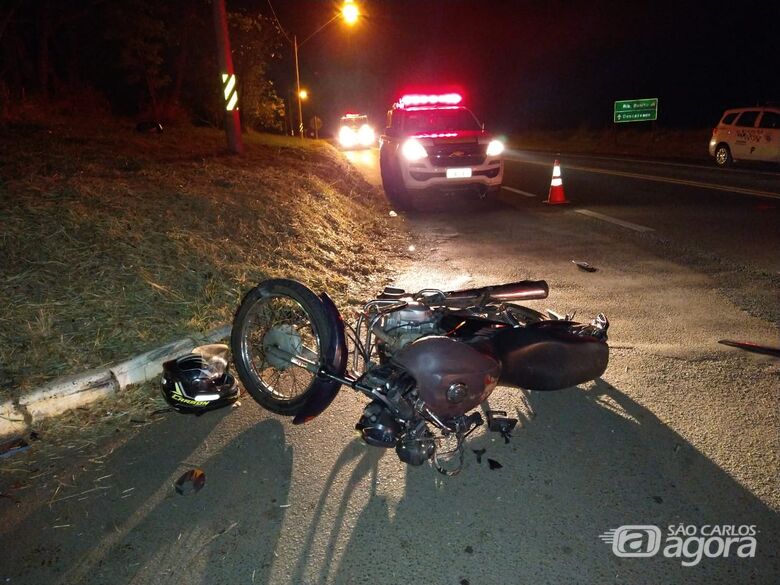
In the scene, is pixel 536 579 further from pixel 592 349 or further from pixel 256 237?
pixel 256 237

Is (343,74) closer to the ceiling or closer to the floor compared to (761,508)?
closer to the ceiling

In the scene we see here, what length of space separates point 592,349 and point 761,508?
1154 mm

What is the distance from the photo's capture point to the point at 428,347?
10.9 feet

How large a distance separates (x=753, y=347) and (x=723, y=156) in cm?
1842

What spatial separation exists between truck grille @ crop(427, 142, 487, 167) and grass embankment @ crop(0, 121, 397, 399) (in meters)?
2.10

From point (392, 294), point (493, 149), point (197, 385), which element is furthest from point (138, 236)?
point (493, 149)

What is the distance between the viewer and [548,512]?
3062 millimetres

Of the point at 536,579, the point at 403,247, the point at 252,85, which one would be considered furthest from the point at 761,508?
the point at 252,85

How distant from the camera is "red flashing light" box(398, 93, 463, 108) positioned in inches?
544

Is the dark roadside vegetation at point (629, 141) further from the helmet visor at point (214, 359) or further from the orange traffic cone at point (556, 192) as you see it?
the helmet visor at point (214, 359)

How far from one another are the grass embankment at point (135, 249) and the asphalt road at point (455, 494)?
1.17 metres

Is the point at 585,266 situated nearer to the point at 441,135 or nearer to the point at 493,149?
the point at 493,149

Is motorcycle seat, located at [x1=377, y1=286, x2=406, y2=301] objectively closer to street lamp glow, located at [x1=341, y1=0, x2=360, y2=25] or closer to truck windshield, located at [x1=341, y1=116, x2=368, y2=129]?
street lamp glow, located at [x1=341, y1=0, x2=360, y2=25]

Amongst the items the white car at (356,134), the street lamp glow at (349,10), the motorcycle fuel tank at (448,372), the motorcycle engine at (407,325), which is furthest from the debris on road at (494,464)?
the white car at (356,134)
